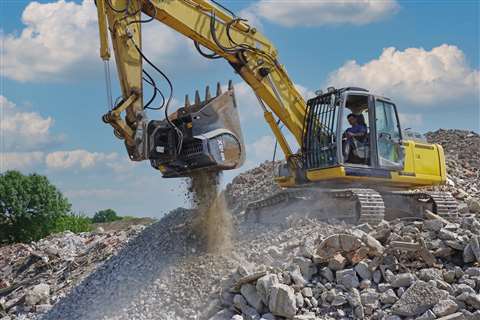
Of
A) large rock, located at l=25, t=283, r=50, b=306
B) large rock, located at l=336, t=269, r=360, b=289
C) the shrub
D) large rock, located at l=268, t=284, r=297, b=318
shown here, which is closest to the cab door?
A: large rock, located at l=336, t=269, r=360, b=289

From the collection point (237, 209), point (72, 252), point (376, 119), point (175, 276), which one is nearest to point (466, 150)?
point (237, 209)

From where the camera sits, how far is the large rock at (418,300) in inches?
280

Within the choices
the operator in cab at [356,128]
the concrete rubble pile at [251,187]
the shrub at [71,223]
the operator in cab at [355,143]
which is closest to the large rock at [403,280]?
the operator in cab at [355,143]

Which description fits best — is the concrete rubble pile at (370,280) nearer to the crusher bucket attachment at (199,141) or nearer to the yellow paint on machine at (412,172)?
the crusher bucket attachment at (199,141)

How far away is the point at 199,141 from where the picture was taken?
8.91 meters

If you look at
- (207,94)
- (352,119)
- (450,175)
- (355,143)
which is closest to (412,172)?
(355,143)

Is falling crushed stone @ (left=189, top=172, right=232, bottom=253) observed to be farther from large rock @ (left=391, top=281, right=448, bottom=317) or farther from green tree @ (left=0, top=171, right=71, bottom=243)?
green tree @ (left=0, top=171, right=71, bottom=243)

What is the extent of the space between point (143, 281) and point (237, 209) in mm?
6641

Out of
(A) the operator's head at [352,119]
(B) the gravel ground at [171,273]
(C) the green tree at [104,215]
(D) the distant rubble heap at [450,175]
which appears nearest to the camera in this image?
(B) the gravel ground at [171,273]

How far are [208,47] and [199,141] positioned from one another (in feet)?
7.39

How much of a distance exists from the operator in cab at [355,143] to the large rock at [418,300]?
156 inches

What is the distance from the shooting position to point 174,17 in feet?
32.5

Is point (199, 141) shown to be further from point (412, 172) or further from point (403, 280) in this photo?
point (412, 172)

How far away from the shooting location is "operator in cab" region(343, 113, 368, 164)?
35.9 feet
